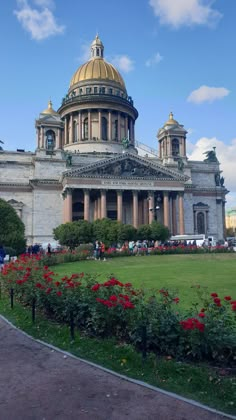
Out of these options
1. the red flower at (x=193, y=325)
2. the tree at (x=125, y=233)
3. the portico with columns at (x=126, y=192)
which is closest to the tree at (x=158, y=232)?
the tree at (x=125, y=233)

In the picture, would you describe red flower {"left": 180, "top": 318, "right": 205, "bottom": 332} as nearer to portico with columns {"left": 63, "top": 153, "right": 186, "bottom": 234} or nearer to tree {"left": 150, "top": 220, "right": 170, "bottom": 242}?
tree {"left": 150, "top": 220, "right": 170, "bottom": 242}

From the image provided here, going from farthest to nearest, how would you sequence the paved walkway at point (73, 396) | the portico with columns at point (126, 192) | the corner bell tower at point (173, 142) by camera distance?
the corner bell tower at point (173, 142), the portico with columns at point (126, 192), the paved walkway at point (73, 396)

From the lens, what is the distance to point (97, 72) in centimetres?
6919

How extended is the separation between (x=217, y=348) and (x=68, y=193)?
4523 centimetres

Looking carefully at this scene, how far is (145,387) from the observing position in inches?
241

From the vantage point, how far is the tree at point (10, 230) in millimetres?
31953

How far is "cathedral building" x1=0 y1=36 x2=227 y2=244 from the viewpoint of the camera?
52.6 metres

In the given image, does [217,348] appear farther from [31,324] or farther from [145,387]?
[31,324]

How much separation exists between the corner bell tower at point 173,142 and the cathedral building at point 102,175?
17 cm

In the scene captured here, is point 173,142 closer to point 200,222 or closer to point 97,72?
point 200,222

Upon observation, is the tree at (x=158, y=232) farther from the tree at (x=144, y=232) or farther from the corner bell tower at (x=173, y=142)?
the corner bell tower at (x=173, y=142)

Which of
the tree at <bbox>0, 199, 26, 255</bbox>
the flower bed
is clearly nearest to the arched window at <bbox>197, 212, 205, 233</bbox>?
the tree at <bbox>0, 199, 26, 255</bbox>

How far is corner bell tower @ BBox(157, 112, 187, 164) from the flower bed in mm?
53512

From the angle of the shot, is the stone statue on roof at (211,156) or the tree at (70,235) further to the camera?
the stone statue on roof at (211,156)
